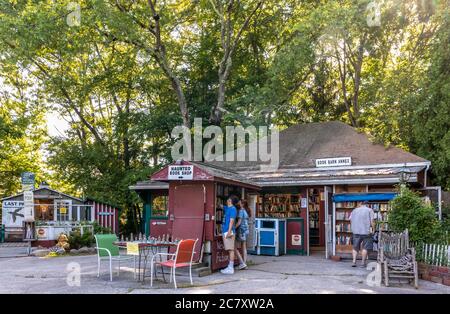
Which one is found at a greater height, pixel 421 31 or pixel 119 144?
pixel 421 31

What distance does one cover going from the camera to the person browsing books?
37.6 feet

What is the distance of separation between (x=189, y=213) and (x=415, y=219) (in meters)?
5.57

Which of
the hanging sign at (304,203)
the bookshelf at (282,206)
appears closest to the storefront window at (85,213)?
the bookshelf at (282,206)

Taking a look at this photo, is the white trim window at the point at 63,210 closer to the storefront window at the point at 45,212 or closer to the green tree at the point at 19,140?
the storefront window at the point at 45,212

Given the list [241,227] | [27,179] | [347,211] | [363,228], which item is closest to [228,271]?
[241,227]

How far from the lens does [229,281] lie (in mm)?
10398

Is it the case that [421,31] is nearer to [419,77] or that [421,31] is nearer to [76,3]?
[419,77]

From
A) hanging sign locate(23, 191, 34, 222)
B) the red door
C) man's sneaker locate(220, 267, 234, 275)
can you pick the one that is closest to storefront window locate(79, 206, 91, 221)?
hanging sign locate(23, 191, 34, 222)

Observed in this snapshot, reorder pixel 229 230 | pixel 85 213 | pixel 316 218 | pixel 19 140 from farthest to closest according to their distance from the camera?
1. pixel 19 140
2. pixel 85 213
3. pixel 316 218
4. pixel 229 230

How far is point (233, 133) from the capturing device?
2530 centimetres

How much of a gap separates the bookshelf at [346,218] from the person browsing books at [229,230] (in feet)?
16.8

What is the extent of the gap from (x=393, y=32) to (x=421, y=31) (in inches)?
52.7

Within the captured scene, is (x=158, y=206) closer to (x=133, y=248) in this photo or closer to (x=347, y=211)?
(x=347, y=211)

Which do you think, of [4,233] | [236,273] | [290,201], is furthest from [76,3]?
[236,273]
